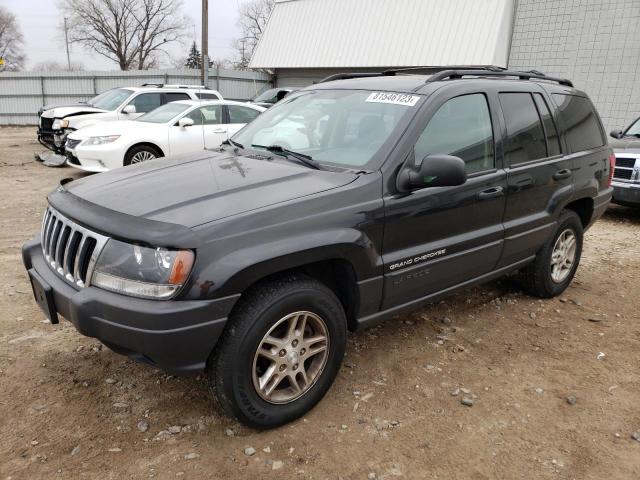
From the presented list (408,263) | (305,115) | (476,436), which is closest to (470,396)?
(476,436)

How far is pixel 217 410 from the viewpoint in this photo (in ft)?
9.83

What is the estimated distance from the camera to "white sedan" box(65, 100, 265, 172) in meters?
8.96

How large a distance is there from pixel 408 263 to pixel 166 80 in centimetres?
2365

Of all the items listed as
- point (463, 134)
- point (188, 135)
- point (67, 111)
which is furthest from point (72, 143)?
point (463, 134)

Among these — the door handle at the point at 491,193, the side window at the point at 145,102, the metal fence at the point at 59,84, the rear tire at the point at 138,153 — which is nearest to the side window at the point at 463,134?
the door handle at the point at 491,193

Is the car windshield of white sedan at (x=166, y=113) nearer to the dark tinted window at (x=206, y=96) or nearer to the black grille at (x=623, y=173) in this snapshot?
the dark tinted window at (x=206, y=96)

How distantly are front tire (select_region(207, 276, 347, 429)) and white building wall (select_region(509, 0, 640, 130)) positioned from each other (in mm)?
13794

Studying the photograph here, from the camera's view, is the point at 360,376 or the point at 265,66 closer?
the point at 360,376

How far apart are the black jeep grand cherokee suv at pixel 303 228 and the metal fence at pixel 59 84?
2196 cm

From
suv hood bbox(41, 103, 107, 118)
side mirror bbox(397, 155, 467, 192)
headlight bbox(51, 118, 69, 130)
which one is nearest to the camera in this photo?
side mirror bbox(397, 155, 467, 192)

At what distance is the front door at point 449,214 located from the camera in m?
3.10

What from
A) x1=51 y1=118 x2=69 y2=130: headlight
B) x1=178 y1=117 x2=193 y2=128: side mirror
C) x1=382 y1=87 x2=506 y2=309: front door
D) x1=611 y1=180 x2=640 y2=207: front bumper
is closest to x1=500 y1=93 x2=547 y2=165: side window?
x1=382 y1=87 x2=506 y2=309: front door

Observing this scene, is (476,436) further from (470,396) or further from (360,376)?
(360,376)

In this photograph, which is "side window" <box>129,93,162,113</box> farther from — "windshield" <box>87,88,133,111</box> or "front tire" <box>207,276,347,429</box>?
"front tire" <box>207,276,347,429</box>
